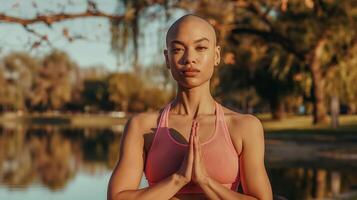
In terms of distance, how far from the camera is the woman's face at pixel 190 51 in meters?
1.89

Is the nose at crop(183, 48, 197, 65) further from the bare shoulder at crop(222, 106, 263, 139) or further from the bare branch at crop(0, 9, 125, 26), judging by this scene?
the bare branch at crop(0, 9, 125, 26)

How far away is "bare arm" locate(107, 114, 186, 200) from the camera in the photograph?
72.2 inches

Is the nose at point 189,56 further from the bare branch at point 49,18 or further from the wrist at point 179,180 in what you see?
the bare branch at point 49,18

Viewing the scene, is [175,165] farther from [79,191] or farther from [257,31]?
[257,31]

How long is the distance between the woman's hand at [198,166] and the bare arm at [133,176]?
5 cm

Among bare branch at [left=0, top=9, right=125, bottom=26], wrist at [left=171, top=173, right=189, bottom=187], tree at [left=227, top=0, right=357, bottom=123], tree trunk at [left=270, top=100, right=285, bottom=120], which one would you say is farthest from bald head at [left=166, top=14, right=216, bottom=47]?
tree trunk at [left=270, top=100, right=285, bottom=120]

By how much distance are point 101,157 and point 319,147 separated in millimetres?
8622

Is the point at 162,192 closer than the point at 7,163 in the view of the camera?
Yes

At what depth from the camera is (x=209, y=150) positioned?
1854 mm

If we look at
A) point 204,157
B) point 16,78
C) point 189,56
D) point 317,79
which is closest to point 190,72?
point 189,56

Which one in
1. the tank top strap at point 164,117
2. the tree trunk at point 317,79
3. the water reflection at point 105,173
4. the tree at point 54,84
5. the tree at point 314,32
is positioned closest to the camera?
the tank top strap at point 164,117

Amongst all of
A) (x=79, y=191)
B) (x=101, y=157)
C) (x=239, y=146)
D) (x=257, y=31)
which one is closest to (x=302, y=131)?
(x=257, y=31)

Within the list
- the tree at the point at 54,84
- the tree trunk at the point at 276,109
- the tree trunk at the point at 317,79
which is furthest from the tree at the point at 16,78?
the tree trunk at the point at 317,79

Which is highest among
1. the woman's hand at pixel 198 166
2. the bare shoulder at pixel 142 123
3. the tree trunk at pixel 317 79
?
the bare shoulder at pixel 142 123
